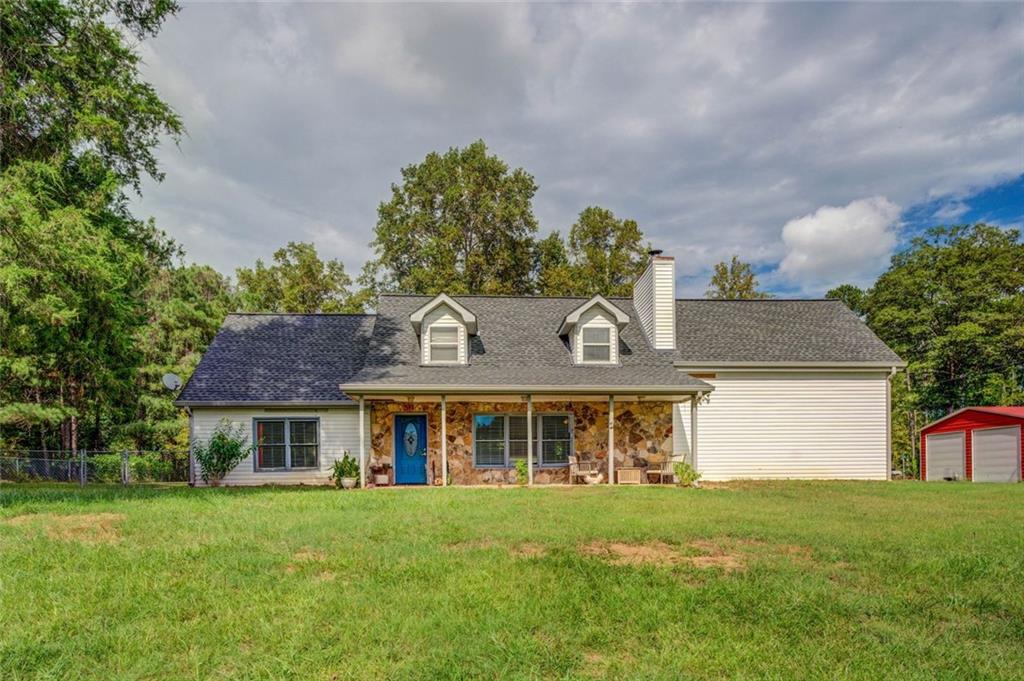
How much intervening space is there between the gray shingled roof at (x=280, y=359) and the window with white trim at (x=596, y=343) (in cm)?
693

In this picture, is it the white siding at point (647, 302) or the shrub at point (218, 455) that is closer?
the shrub at point (218, 455)

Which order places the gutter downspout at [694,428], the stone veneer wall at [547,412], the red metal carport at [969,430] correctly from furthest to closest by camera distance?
the red metal carport at [969,430]
the stone veneer wall at [547,412]
the gutter downspout at [694,428]

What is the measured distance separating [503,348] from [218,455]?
8.34 m

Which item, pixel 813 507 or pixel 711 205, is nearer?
pixel 813 507

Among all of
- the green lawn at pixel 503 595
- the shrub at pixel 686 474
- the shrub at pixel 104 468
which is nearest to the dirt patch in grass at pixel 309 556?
the green lawn at pixel 503 595

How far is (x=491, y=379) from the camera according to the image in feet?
46.0

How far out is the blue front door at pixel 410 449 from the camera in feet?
49.5

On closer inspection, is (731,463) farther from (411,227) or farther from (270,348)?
(411,227)

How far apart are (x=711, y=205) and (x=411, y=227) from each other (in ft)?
53.4

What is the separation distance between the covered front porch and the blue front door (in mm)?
28

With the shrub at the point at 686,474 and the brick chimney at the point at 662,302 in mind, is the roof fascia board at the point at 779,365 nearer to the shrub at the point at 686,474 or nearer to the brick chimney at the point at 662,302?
the brick chimney at the point at 662,302

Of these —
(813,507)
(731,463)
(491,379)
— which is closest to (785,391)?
(731,463)

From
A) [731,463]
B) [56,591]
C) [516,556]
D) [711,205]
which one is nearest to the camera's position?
[56,591]

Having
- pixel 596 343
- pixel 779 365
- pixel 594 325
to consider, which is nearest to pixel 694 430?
pixel 779 365
